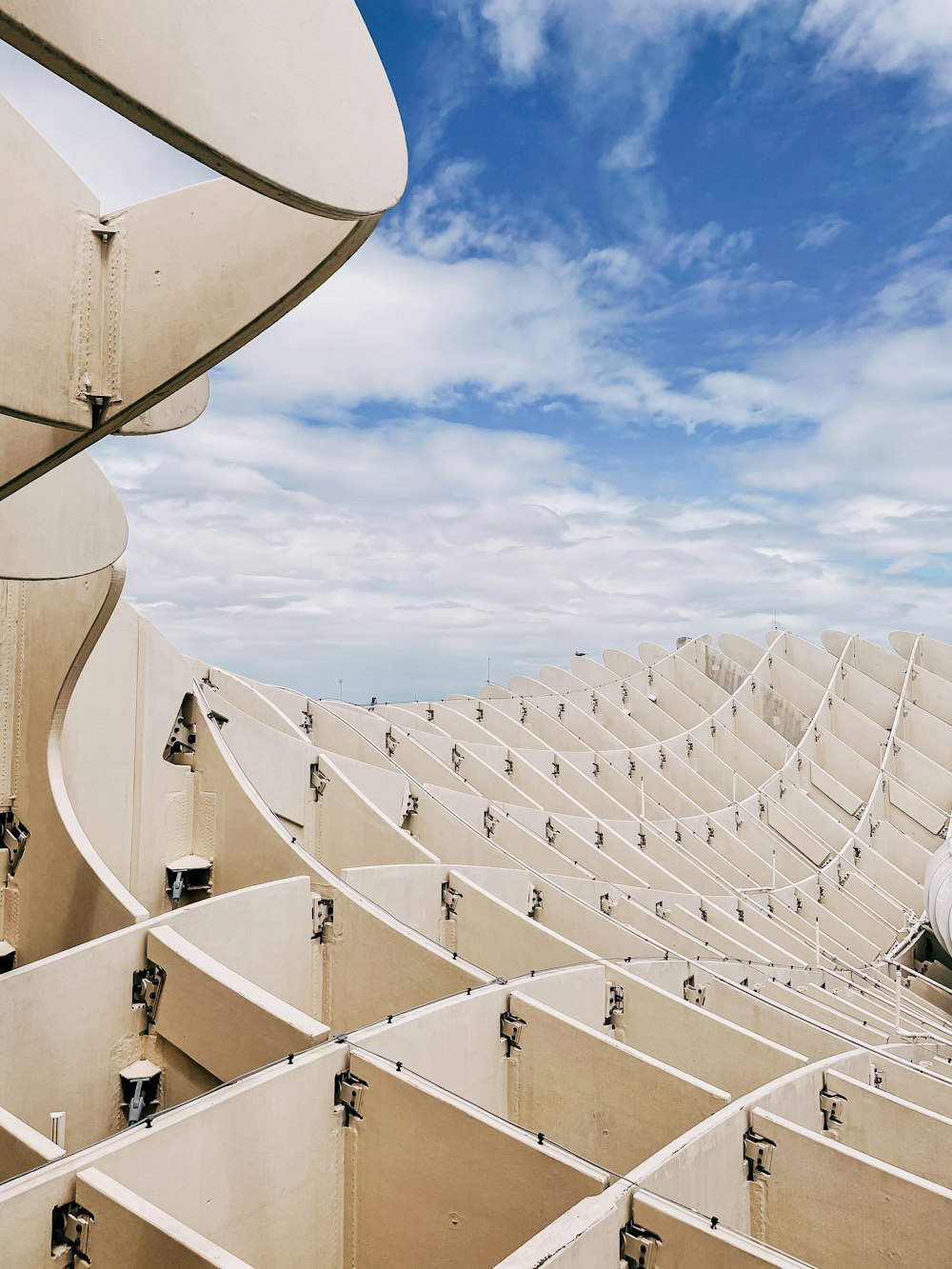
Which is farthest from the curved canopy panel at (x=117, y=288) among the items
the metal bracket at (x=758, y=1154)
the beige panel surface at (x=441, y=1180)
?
the metal bracket at (x=758, y=1154)

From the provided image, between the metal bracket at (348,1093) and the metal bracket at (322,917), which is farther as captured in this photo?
the metal bracket at (322,917)

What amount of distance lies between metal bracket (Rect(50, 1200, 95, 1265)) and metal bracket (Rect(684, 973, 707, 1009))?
23.1 feet

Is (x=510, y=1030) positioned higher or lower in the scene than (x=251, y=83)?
lower

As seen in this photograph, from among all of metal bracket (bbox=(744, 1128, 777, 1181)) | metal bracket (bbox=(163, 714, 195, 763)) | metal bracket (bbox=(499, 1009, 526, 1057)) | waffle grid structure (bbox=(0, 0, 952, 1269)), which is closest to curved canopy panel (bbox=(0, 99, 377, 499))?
waffle grid structure (bbox=(0, 0, 952, 1269))

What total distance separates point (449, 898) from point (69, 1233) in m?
6.15

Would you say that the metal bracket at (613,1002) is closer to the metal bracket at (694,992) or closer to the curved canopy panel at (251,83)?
the metal bracket at (694,992)

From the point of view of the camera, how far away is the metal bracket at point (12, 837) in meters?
9.67

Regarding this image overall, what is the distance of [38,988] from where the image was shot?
7.16 metres

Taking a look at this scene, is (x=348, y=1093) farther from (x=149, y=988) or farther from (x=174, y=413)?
(x=174, y=413)

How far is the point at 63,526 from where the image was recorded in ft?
26.5

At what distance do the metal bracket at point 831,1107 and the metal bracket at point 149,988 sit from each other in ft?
18.7

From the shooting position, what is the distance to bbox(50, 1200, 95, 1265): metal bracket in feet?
16.4

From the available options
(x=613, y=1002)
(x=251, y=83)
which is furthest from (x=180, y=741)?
(x=251, y=83)

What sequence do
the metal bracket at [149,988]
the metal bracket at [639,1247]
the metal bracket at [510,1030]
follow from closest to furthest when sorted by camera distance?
the metal bracket at [639,1247] < the metal bracket at [149,988] < the metal bracket at [510,1030]
